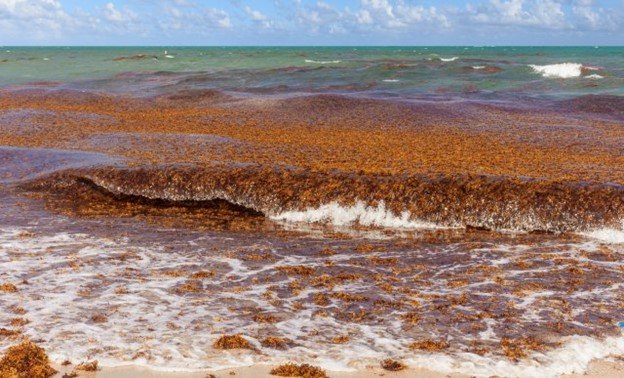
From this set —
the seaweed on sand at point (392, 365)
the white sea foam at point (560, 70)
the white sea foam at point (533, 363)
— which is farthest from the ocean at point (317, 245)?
the white sea foam at point (560, 70)

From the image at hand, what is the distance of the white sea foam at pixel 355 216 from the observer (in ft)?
41.9

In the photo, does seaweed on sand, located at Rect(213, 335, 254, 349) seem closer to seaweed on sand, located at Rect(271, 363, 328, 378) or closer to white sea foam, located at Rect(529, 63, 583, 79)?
seaweed on sand, located at Rect(271, 363, 328, 378)

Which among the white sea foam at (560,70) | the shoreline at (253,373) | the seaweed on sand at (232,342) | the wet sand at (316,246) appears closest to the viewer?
the shoreline at (253,373)

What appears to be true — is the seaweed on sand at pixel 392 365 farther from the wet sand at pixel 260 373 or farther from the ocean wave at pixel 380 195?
the ocean wave at pixel 380 195

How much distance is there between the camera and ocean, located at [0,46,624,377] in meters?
7.13

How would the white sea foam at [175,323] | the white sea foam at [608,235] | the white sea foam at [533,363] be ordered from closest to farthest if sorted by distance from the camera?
the white sea foam at [533,363], the white sea foam at [175,323], the white sea foam at [608,235]

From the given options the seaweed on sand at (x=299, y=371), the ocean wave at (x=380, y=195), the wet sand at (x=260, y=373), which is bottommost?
the wet sand at (x=260, y=373)

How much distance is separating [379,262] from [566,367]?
396cm

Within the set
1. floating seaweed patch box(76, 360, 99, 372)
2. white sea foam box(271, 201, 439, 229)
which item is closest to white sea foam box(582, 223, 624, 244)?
white sea foam box(271, 201, 439, 229)

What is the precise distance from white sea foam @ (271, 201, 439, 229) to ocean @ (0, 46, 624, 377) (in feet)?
0.09

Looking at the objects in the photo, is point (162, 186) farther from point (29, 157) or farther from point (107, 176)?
point (29, 157)

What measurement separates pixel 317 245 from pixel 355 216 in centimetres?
191

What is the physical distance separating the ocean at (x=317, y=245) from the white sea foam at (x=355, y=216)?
28mm

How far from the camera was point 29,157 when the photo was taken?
56.1 ft
